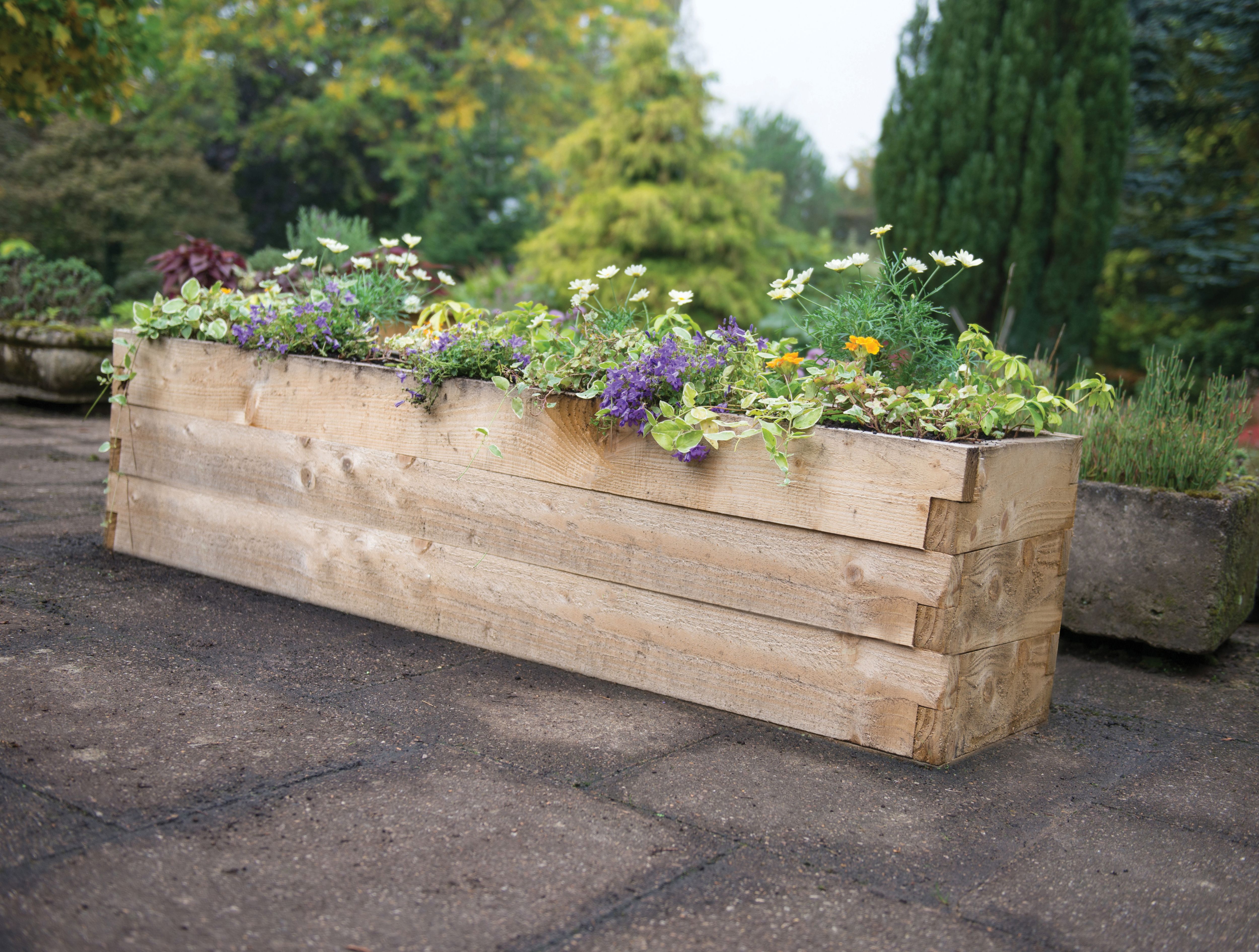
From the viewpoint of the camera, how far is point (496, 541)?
272 centimetres

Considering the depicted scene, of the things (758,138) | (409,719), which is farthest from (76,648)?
(758,138)

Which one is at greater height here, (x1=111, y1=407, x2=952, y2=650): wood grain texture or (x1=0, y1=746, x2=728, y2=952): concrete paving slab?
(x1=111, y1=407, x2=952, y2=650): wood grain texture

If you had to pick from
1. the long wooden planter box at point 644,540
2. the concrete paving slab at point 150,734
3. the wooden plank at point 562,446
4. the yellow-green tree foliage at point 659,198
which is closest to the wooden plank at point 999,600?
the long wooden planter box at point 644,540

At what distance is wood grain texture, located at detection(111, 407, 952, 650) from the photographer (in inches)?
86.6

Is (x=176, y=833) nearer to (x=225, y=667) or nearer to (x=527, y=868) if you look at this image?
(x=527, y=868)

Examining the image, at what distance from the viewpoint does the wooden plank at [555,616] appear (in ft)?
7.37

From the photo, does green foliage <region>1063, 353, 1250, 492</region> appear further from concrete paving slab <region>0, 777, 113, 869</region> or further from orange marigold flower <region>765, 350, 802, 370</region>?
concrete paving slab <region>0, 777, 113, 869</region>

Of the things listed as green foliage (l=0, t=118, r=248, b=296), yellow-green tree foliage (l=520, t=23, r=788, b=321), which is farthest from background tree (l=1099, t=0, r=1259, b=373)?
green foliage (l=0, t=118, r=248, b=296)

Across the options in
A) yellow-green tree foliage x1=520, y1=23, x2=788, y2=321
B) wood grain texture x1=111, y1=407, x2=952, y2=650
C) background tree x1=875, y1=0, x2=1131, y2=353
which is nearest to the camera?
wood grain texture x1=111, y1=407, x2=952, y2=650

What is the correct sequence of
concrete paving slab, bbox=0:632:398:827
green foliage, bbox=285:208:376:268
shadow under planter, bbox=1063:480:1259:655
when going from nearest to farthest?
concrete paving slab, bbox=0:632:398:827 < shadow under planter, bbox=1063:480:1259:655 < green foliage, bbox=285:208:376:268

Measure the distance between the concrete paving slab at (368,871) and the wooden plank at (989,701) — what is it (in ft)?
2.09

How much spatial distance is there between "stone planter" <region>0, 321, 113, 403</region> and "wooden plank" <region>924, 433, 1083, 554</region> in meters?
6.00

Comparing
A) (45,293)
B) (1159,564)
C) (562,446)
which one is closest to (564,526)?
(562,446)

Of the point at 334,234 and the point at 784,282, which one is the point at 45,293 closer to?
the point at 334,234
